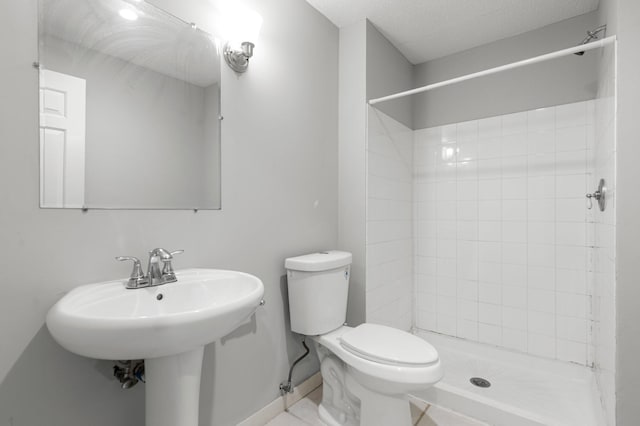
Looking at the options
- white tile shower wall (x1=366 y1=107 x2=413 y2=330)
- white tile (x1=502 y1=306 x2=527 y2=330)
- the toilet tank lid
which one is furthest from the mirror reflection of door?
white tile (x1=502 y1=306 x2=527 y2=330)

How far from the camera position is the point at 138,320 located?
70cm

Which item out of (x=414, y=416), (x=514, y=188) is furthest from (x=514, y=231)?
(x=414, y=416)

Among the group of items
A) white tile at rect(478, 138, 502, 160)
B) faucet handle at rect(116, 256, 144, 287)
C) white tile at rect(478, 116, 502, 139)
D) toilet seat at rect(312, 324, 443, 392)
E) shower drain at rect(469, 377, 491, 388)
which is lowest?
shower drain at rect(469, 377, 491, 388)

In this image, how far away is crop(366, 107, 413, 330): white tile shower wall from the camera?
2.00 m

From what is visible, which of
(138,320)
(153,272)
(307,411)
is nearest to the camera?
(138,320)

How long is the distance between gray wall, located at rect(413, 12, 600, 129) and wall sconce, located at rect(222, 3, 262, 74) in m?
1.59

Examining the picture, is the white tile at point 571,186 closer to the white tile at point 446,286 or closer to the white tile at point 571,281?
the white tile at point 571,281

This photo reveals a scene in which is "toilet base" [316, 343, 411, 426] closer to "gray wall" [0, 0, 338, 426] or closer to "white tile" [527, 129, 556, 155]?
"gray wall" [0, 0, 338, 426]

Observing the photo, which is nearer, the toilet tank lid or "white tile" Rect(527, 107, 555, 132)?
the toilet tank lid

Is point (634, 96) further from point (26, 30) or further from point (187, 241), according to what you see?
point (26, 30)

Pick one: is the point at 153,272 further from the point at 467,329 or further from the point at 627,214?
the point at 467,329

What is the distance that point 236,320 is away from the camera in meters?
0.87

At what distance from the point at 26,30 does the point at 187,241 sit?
797 millimetres

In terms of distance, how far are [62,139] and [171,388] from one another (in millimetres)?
832
